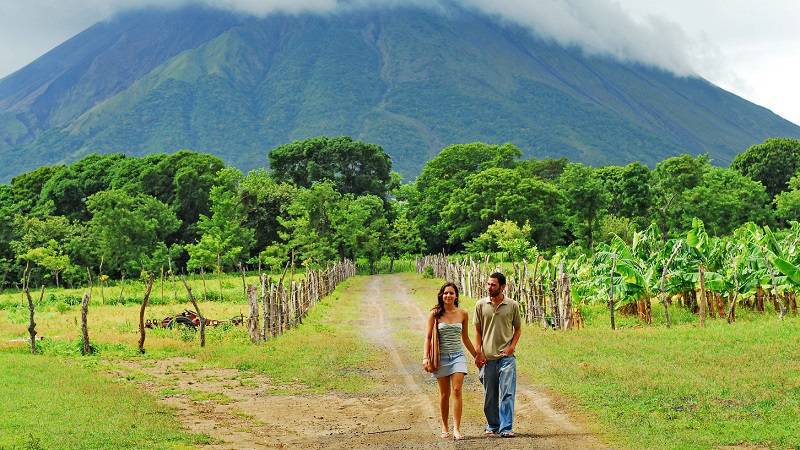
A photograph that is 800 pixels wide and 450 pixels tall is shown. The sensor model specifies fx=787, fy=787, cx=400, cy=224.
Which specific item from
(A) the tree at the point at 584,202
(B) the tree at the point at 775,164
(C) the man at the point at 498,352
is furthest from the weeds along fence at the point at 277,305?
(B) the tree at the point at 775,164

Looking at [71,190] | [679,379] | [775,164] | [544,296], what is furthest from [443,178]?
[679,379]

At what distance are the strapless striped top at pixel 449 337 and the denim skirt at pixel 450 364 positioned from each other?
57 millimetres

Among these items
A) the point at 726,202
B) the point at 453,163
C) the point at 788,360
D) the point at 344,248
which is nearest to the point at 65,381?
the point at 788,360

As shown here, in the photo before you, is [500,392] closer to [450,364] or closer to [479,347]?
[479,347]

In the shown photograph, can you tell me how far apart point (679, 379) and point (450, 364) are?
468cm

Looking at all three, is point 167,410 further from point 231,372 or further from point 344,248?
point 344,248

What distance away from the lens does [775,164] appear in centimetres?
6600

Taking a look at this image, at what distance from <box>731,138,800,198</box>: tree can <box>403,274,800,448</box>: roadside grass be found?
51.9m

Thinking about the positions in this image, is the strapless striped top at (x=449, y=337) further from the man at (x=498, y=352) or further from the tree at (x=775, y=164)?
the tree at (x=775, y=164)

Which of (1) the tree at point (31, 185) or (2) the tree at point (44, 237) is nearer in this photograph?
(2) the tree at point (44, 237)

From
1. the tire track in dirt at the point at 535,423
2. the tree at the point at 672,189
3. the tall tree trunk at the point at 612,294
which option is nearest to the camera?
the tire track in dirt at the point at 535,423

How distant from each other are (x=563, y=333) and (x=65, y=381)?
10811mm

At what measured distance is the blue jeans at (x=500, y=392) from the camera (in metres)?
9.09

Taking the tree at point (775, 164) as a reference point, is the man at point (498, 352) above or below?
below
